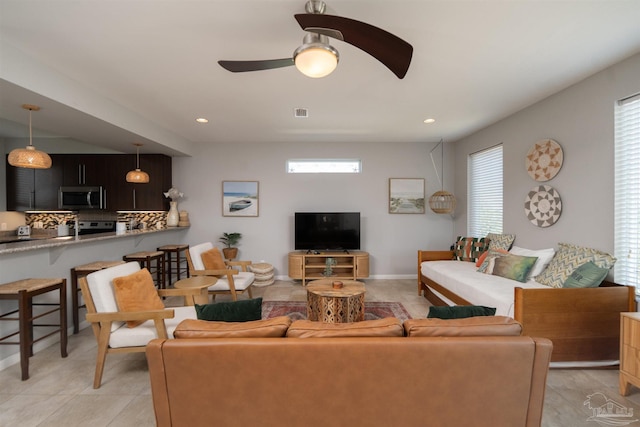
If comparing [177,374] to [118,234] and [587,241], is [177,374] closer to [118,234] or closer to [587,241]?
[118,234]

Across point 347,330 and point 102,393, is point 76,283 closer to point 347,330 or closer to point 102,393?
point 102,393

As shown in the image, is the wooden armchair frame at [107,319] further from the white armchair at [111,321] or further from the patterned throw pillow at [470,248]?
the patterned throw pillow at [470,248]

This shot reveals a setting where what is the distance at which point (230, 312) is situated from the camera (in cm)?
178

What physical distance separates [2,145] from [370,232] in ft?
23.4

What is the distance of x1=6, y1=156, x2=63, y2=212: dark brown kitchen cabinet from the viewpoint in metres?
5.16

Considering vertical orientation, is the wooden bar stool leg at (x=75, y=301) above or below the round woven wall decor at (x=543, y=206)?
below

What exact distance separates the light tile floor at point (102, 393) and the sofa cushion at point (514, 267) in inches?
39.6

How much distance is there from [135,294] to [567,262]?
4.06 m

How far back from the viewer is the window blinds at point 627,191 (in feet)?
8.09

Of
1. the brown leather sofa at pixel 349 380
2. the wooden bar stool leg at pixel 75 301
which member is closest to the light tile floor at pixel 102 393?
the wooden bar stool leg at pixel 75 301

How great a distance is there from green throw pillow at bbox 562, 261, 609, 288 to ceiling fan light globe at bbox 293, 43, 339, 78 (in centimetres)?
286

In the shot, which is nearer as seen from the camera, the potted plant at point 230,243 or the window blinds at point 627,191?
the window blinds at point 627,191

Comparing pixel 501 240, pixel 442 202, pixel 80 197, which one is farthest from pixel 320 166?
pixel 80 197

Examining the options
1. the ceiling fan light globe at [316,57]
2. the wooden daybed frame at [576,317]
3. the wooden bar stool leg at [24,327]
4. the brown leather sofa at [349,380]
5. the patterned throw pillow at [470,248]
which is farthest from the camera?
the patterned throw pillow at [470,248]
